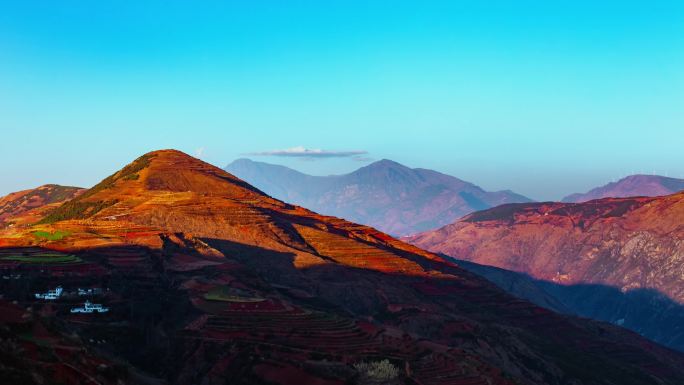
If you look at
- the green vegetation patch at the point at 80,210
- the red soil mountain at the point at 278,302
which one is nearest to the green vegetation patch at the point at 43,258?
the red soil mountain at the point at 278,302

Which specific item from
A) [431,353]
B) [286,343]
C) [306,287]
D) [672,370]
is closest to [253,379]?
[286,343]

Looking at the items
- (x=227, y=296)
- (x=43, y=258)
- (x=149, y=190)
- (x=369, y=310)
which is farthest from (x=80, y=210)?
(x=227, y=296)

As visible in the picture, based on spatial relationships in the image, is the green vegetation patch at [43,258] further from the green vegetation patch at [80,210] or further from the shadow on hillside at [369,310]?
the green vegetation patch at [80,210]

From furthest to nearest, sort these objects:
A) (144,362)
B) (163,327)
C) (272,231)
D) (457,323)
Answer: (272,231)
(457,323)
(163,327)
(144,362)

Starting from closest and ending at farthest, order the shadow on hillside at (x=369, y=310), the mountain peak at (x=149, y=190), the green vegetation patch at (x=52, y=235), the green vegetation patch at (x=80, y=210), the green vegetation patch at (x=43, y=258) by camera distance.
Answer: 1. the shadow on hillside at (x=369, y=310)
2. the green vegetation patch at (x=43, y=258)
3. the green vegetation patch at (x=52, y=235)
4. the green vegetation patch at (x=80, y=210)
5. the mountain peak at (x=149, y=190)

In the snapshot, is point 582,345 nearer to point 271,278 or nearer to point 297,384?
point 271,278

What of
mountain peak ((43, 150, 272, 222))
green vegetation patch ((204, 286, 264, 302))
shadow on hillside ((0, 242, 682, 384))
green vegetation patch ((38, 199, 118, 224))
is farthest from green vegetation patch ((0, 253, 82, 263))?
green vegetation patch ((38, 199, 118, 224))

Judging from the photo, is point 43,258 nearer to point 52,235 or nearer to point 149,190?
point 52,235

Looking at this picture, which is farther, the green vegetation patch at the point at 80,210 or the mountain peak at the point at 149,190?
the mountain peak at the point at 149,190
